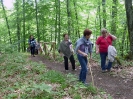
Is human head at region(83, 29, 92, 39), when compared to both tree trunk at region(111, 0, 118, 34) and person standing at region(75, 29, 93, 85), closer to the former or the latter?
person standing at region(75, 29, 93, 85)

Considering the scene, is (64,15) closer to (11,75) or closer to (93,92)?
(11,75)

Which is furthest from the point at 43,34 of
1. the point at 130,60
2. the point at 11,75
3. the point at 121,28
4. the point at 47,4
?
the point at 11,75

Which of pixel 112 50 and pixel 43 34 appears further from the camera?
pixel 43 34

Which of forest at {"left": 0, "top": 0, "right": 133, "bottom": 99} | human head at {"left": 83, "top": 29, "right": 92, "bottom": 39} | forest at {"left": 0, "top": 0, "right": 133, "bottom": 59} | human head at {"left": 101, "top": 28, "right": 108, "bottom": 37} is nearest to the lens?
human head at {"left": 83, "top": 29, "right": 92, "bottom": 39}

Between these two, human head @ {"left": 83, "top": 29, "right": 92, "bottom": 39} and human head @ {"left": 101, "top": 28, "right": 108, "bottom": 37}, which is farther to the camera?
human head @ {"left": 101, "top": 28, "right": 108, "bottom": 37}

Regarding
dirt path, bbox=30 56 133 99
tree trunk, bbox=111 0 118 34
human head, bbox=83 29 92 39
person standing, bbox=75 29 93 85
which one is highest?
tree trunk, bbox=111 0 118 34

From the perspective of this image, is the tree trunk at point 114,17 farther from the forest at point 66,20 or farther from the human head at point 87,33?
the human head at point 87,33

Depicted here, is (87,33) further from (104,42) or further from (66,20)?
(66,20)

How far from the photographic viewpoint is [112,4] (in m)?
18.8

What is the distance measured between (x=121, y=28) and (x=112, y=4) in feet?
13.6

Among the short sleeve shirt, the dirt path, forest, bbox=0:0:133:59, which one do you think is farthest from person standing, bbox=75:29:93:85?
forest, bbox=0:0:133:59

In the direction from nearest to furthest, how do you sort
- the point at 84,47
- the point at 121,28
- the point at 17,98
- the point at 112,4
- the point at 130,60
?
the point at 17,98
the point at 84,47
the point at 130,60
the point at 112,4
the point at 121,28

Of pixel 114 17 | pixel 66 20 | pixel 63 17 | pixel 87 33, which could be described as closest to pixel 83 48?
pixel 87 33

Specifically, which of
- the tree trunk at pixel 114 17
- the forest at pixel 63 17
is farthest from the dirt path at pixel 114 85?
the forest at pixel 63 17
